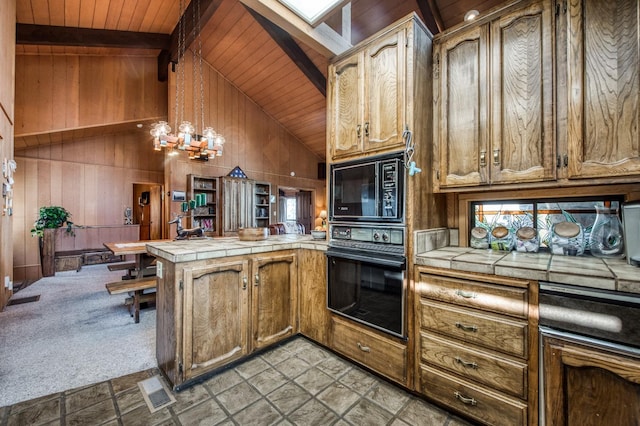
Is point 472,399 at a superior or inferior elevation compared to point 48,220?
inferior

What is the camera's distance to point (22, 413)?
1.62 m

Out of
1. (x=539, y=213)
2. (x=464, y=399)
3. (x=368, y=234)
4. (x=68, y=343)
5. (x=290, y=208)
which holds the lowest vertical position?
(x=68, y=343)

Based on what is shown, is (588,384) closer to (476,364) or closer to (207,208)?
(476,364)

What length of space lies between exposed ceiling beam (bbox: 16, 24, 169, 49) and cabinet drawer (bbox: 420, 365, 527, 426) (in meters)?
6.83

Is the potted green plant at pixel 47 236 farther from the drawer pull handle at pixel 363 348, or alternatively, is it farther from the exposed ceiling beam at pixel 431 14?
the exposed ceiling beam at pixel 431 14

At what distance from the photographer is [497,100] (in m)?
1.71

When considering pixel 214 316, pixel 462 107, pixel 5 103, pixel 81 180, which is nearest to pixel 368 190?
pixel 462 107

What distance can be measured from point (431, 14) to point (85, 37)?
566 centimetres

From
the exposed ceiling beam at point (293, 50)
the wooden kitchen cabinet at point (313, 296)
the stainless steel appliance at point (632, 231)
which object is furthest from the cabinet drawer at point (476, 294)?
the exposed ceiling beam at point (293, 50)

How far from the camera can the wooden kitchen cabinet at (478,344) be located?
1.35 metres

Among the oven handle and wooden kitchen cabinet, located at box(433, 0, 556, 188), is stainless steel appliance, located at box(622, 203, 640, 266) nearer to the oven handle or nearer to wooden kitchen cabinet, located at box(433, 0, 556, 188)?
wooden kitchen cabinet, located at box(433, 0, 556, 188)

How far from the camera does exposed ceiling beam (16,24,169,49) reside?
4.15 meters

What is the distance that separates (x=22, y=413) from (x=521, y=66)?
147 inches

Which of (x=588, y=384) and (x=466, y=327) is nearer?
(x=588, y=384)
